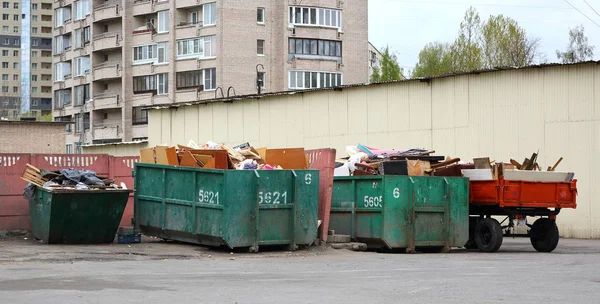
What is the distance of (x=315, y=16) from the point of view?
71312mm

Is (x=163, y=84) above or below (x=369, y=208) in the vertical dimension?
above

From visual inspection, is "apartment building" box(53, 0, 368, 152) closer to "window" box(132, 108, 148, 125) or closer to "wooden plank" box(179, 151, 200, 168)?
"window" box(132, 108, 148, 125)

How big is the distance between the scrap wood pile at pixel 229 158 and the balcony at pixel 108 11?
5762cm

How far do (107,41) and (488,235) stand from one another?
199 feet

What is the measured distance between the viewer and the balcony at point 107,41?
76688 millimetres

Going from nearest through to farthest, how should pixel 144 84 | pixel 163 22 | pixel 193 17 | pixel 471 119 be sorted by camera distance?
1. pixel 471 119
2. pixel 193 17
3. pixel 163 22
4. pixel 144 84

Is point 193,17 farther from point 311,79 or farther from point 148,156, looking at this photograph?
point 148,156

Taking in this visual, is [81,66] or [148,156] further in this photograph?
[81,66]

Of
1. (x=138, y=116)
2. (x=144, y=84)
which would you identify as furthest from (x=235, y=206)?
(x=138, y=116)

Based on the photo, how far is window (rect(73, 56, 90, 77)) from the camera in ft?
267

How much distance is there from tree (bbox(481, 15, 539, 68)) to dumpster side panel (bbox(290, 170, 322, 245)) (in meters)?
56.8

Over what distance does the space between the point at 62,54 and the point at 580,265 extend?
74402 millimetres

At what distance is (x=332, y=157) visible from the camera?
20.2 metres

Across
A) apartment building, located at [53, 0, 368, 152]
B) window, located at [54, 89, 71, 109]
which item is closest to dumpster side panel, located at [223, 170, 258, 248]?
apartment building, located at [53, 0, 368, 152]
